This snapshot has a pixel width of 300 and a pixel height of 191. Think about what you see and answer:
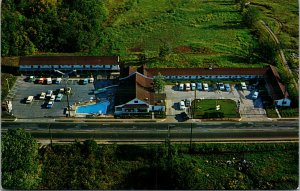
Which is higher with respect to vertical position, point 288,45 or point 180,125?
point 288,45

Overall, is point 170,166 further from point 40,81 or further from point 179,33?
point 179,33

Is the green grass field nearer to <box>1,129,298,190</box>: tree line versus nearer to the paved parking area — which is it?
<box>1,129,298,190</box>: tree line

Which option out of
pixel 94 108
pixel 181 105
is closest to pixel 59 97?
pixel 94 108

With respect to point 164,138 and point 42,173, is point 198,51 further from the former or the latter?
point 42,173

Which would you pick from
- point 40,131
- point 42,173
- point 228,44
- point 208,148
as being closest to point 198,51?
point 228,44

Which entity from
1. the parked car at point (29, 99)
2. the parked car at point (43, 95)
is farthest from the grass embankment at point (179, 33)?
the parked car at point (29, 99)

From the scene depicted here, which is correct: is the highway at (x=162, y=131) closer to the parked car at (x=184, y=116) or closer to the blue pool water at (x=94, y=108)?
the parked car at (x=184, y=116)
